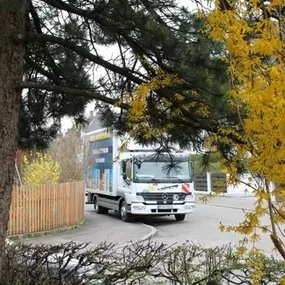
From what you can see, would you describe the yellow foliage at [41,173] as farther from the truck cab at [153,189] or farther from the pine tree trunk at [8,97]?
the pine tree trunk at [8,97]

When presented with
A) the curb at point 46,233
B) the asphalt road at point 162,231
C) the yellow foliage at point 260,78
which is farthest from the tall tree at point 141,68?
the curb at point 46,233

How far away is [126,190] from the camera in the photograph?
48.8ft

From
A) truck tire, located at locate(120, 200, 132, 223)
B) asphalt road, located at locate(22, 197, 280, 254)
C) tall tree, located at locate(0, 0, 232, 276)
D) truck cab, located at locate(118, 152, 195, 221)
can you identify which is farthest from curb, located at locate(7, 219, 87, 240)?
tall tree, located at locate(0, 0, 232, 276)

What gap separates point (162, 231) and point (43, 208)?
3492 millimetres

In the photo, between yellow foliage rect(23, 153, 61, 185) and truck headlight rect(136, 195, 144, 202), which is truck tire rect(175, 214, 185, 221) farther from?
yellow foliage rect(23, 153, 61, 185)

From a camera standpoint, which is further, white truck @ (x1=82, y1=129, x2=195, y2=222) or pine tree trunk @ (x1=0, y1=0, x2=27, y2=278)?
white truck @ (x1=82, y1=129, x2=195, y2=222)

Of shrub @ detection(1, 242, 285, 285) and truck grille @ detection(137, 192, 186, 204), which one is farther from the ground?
truck grille @ detection(137, 192, 186, 204)

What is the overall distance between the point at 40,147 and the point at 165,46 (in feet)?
9.16

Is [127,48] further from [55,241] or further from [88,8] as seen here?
[55,241]

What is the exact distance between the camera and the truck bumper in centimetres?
1439

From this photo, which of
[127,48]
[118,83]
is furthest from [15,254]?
[127,48]

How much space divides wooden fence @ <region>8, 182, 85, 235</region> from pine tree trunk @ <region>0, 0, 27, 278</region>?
30.1ft

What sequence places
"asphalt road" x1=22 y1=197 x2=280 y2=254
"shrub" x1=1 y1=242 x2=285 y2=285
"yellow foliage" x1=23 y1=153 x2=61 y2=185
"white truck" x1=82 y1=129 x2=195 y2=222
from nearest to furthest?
"shrub" x1=1 y1=242 x2=285 y2=285
"asphalt road" x1=22 y1=197 x2=280 y2=254
"white truck" x1=82 y1=129 x2=195 y2=222
"yellow foliage" x1=23 y1=153 x2=61 y2=185

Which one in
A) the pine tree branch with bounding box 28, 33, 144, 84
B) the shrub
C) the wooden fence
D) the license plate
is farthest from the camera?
the license plate
